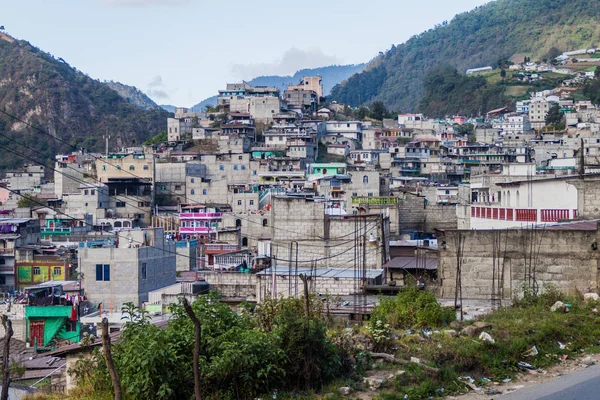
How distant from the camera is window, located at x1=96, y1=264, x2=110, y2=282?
68.6 feet

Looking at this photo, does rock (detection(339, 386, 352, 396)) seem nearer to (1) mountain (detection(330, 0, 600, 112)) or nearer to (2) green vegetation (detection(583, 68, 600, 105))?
→ (2) green vegetation (detection(583, 68, 600, 105))

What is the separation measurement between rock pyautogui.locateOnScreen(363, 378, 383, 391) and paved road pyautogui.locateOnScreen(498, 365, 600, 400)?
1.23 meters

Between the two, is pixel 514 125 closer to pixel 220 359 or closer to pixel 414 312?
pixel 414 312

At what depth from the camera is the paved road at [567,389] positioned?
9328 millimetres

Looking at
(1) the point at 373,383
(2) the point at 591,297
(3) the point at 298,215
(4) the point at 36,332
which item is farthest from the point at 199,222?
(1) the point at 373,383

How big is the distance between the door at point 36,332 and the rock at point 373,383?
12424 millimetres

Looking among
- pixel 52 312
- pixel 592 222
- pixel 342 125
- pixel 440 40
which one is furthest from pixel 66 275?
pixel 440 40

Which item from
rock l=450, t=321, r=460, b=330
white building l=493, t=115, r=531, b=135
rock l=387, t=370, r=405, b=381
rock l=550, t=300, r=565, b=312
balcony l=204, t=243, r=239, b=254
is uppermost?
white building l=493, t=115, r=531, b=135

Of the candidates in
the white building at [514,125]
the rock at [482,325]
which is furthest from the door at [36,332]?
the white building at [514,125]

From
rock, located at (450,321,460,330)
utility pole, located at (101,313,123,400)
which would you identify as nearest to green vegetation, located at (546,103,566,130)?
rock, located at (450,321,460,330)

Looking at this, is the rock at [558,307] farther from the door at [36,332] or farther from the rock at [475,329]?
Result: the door at [36,332]

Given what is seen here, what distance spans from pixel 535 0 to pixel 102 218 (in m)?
124

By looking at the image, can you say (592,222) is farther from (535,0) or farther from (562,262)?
(535,0)

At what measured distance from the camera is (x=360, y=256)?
17922mm
